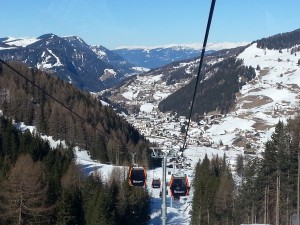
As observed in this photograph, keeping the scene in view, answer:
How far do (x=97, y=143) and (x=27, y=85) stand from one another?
4338 centimetres

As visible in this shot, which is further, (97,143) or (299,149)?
(97,143)

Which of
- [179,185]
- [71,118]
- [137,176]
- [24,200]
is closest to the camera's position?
[179,185]

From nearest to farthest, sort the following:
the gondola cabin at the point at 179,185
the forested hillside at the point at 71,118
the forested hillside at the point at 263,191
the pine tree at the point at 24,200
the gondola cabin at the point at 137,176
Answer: the gondola cabin at the point at 179,185, the gondola cabin at the point at 137,176, the pine tree at the point at 24,200, the forested hillside at the point at 263,191, the forested hillside at the point at 71,118

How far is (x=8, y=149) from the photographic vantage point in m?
76.8

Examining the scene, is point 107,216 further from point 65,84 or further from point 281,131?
point 65,84

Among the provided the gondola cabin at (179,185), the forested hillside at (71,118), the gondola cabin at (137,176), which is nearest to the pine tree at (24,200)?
the gondola cabin at (137,176)

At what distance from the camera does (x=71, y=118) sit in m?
124

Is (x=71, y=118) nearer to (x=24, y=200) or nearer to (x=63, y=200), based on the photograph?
(x=63, y=200)

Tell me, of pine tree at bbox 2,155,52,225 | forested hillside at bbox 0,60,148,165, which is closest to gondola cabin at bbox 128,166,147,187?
pine tree at bbox 2,155,52,225

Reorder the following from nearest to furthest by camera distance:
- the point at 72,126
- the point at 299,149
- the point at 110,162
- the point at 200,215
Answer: the point at 299,149, the point at 200,215, the point at 110,162, the point at 72,126

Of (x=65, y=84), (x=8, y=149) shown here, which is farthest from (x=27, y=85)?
(x=8, y=149)

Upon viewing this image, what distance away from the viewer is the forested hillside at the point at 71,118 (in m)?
116

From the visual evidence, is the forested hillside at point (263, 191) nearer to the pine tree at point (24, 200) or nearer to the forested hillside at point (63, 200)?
the forested hillside at point (63, 200)

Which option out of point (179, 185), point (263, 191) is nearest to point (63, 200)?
point (179, 185)
